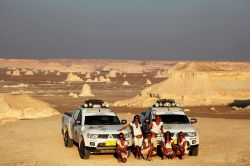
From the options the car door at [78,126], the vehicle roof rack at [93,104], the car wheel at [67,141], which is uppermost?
the vehicle roof rack at [93,104]

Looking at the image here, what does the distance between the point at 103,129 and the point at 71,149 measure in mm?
3042

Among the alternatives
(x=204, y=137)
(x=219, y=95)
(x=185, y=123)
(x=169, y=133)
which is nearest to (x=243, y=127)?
(x=204, y=137)

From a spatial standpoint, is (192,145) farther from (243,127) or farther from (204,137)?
(243,127)

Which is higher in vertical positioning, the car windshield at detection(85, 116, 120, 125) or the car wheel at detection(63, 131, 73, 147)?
the car windshield at detection(85, 116, 120, 125)

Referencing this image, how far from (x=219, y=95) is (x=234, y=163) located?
40242 millimetres

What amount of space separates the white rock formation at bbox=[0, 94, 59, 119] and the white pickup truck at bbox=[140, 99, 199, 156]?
51.0 feet

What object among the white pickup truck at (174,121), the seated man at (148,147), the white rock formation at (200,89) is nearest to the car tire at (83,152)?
the seated man at (148,147)

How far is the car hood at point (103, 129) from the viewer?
17.0 m

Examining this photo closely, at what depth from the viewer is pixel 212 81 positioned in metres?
59.8

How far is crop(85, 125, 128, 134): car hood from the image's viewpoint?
55.8 ft

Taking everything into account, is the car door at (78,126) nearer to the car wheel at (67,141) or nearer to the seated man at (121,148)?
the car wheel at (67,141)

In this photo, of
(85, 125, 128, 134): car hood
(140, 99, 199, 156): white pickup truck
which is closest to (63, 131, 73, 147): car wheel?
(85, 125, 128, 134): car hood

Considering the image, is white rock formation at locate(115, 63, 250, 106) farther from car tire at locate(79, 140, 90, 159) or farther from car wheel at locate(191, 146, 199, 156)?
car tire at locate(79, 140, 90, 159)

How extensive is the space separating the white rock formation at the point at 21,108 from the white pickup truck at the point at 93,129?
1399 cm
